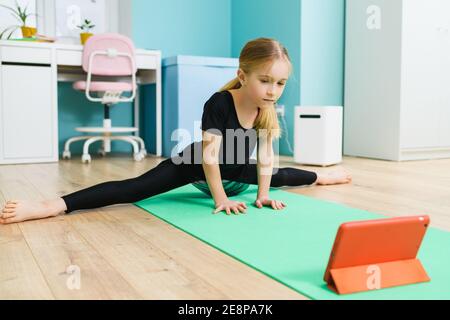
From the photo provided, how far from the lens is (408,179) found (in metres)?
2.61

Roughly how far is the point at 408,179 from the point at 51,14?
2.85 metres

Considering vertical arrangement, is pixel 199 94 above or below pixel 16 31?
below

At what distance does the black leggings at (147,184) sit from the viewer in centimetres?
172

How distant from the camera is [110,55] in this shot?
11.0 ft

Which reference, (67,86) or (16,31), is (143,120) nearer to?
(67,86)

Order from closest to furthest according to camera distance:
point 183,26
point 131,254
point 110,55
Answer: point 131,254, point 110,55, point 183,26

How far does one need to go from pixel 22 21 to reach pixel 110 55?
0.86 metres

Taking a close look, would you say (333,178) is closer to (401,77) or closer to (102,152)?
(401,77)

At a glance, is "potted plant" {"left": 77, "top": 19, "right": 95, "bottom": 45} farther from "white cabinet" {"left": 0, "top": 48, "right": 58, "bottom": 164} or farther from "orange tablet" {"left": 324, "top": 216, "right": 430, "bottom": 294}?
"orange tablet" {"left": 324, "top": 216, "right": 430, "bottom": 294}

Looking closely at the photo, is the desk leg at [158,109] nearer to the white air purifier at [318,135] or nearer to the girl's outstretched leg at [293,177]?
the white air purifier at [318,135]

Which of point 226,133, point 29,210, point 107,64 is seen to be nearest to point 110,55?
point 107,64

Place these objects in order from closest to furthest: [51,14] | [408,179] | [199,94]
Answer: [408,179] < [199,94] < [51,14]

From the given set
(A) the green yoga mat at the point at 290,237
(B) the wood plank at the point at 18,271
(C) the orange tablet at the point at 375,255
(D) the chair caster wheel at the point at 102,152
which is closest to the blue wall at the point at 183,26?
(D) the chair caster wheel at the point at 102,152
